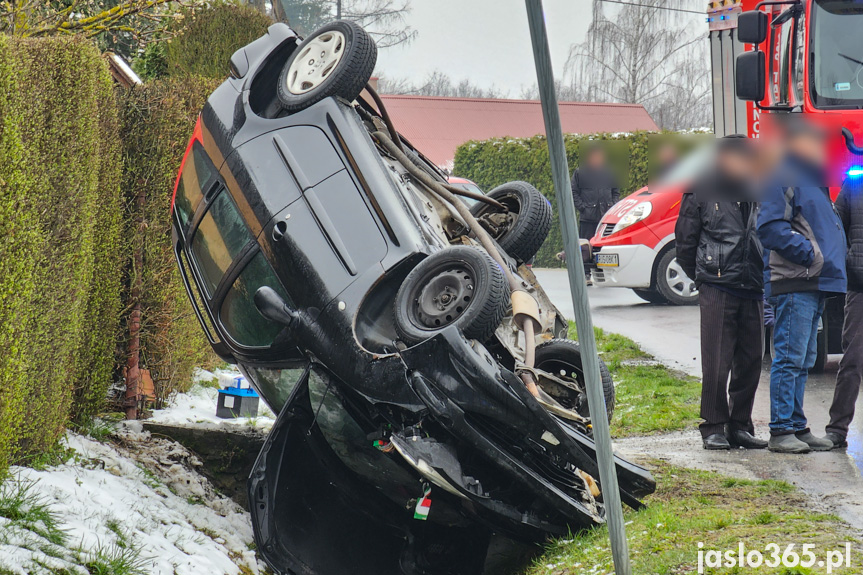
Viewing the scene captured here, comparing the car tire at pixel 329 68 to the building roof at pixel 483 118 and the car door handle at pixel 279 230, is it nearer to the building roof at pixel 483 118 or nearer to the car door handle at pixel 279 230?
the car door handle at pixel 279 230

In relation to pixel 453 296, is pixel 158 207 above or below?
above

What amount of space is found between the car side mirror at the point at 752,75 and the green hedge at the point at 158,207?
4.33 meters

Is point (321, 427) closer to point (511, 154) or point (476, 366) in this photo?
point (476, 366)

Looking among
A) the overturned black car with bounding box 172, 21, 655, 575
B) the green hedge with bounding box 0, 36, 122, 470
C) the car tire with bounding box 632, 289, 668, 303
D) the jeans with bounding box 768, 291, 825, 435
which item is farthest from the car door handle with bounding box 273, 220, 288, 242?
the car tire with bounding box 632, 289, 668, 303

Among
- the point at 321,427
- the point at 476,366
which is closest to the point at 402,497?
the point at 321,427

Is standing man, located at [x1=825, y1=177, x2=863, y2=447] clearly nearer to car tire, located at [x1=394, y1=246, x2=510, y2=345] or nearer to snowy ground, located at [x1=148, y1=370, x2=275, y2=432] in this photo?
car tire, located at [x1=394, y1=246, x2=510, y2=345]

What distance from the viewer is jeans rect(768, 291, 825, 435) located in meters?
5.64

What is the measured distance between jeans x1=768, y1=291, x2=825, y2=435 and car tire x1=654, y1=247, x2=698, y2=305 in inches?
247

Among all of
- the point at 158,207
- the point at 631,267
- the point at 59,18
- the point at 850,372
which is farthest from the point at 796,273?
the point at 631,267

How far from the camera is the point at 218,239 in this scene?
17.0ft

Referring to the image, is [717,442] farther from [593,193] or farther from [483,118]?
[483,118]

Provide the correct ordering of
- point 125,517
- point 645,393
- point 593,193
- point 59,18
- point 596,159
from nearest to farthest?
point 125,517
point 59,18
point 645,393
point 593,193
point 596,159

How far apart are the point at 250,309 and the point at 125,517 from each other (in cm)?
122

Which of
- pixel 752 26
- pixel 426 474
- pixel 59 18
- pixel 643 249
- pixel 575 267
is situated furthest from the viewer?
pixel 643 249
